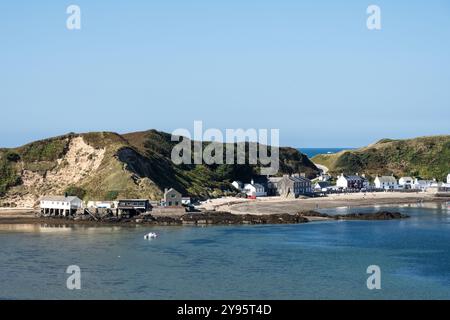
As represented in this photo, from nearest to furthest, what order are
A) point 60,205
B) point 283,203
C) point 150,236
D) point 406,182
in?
point 150,236, point 60,205, point 283,203, point 406,182

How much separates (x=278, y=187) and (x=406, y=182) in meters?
30.5

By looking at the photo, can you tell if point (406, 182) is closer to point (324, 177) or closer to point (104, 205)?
point (324, 177)

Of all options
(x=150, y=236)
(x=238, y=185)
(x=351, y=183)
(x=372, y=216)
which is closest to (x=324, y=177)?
(x=351, y=183)

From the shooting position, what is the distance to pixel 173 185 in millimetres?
108250

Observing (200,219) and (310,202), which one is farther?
(310,202)

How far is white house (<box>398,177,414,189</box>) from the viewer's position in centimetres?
14088

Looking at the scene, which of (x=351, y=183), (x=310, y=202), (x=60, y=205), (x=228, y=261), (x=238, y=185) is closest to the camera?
(x=228, y=261)

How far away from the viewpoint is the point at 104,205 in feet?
304

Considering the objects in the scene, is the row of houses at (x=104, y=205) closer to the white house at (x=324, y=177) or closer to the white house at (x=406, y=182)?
the white house at (x=324, y=177)

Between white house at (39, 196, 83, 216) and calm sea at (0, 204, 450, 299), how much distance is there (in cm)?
865

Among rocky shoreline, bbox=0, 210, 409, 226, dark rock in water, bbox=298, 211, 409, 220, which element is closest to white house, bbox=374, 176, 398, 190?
dark rock in water, bbox=298, 211, 409, 220

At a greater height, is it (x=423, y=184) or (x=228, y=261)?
(x=423, y=184)

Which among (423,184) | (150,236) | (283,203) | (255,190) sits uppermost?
(423,184)
